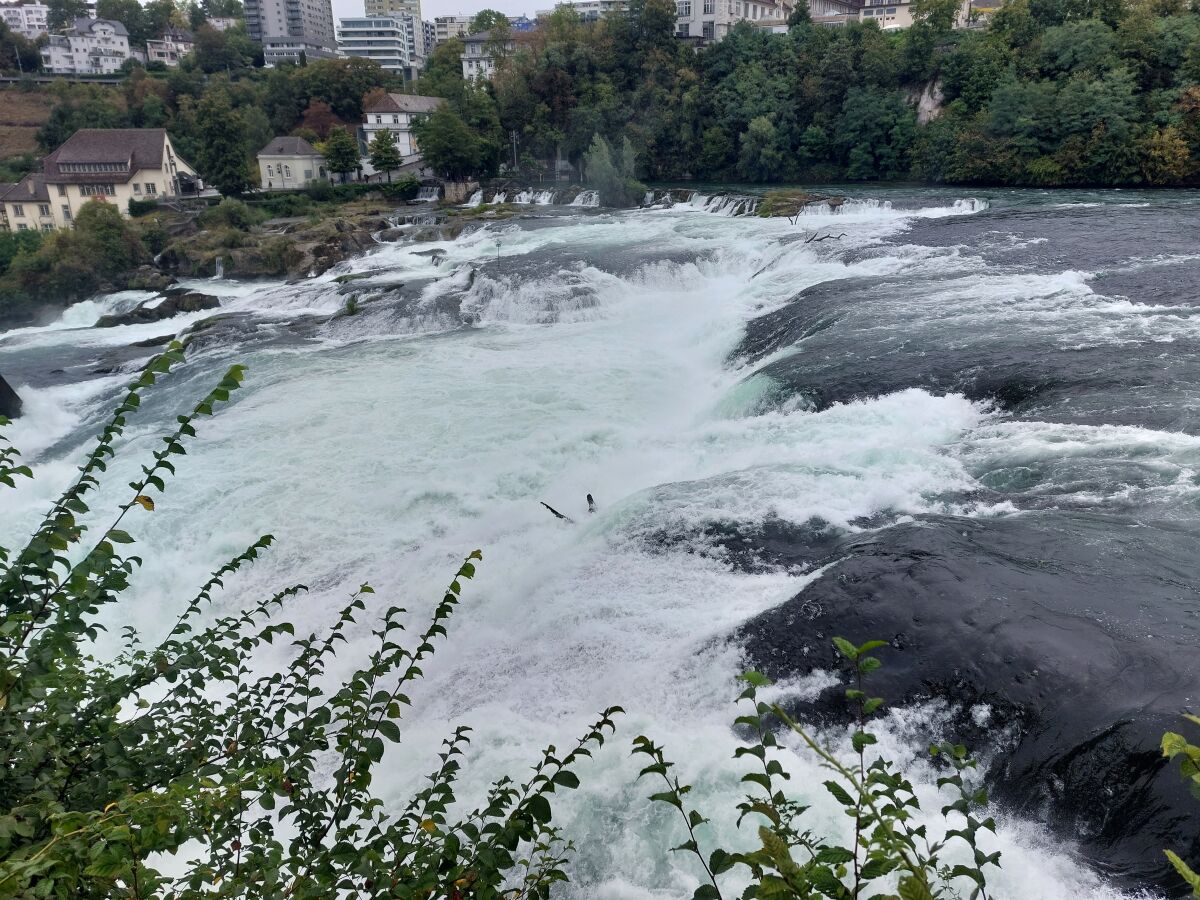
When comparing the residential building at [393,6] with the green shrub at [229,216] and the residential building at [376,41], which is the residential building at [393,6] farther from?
the green shrub at [229,216]

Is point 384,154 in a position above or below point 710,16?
below

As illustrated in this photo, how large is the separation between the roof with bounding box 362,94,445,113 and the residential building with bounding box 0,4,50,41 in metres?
84.7

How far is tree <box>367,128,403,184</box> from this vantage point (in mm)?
52375

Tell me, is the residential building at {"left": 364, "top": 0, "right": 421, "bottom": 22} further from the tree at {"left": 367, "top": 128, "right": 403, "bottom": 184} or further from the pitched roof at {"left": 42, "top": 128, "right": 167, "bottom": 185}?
the pitched roof at {"left": 42, "top": 128, "right": 167, "bottom": 185}

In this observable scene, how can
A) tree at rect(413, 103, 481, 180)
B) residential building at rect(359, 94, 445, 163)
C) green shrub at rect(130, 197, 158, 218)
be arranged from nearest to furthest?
green shrub at rect(130, 197, 158, 218) < tree at rect(413, 103, 481, 180) < residential building at rect(359, 94, 445, 163)

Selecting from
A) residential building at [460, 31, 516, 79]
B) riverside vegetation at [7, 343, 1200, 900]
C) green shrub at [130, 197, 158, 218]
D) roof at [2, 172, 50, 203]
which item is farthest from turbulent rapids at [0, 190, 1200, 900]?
residential building at [460, 31, 516, 79]

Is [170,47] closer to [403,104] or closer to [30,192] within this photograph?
[403,104]

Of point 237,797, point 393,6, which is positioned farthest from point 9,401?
point 393,6

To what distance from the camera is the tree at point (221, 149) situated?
47750 millimetres

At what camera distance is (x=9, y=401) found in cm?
1862

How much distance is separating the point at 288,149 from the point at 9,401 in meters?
40.6

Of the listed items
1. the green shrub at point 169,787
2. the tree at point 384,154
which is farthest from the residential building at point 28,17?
the green shrub at point 169,787

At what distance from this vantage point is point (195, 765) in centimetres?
374

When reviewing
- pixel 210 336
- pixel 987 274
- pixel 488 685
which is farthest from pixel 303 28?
pixel 488 685
